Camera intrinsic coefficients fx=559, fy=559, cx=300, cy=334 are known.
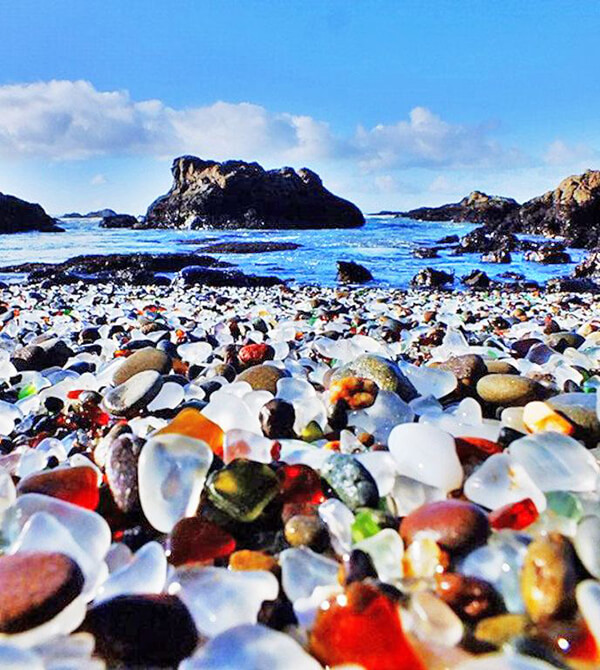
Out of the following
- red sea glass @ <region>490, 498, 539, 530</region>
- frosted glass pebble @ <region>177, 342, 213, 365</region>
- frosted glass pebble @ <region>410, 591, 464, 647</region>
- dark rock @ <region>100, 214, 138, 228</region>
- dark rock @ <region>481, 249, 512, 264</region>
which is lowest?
dark rock @ <region>481, 249, 512, 264</region>

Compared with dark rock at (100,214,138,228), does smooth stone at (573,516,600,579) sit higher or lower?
lower

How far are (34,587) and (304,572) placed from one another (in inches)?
16.2

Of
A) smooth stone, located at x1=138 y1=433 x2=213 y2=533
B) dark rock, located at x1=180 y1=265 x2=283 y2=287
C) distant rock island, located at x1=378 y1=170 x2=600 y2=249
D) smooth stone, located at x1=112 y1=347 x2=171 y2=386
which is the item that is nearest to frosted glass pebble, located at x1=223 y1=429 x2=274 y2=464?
smooth stone, located at x1=138 y1=433 x2=213 y2=533

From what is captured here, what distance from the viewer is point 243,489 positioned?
42.4 inches

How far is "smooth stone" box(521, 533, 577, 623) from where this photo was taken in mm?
789

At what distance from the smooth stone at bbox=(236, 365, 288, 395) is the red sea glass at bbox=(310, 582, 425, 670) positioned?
1.06 metres

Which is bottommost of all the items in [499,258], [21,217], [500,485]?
[499,258]

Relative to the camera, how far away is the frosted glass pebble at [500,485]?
1.05m

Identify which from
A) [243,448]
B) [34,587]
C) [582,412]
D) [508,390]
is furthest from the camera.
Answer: [508,390]

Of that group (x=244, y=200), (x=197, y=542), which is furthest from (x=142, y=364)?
(x=244, y=200)

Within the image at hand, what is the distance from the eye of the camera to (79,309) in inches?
228

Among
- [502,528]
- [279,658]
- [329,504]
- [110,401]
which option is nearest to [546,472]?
[502,528]

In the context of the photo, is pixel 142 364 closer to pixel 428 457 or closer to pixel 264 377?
pixel 264 377

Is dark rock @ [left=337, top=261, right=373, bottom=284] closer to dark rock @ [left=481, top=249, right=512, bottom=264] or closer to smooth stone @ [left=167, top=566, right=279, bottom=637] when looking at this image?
dark rock @ [left=481, top=249, right=512, bottom=264]
